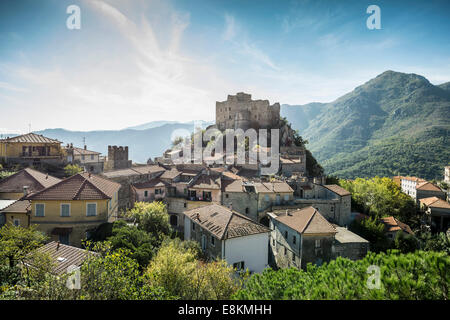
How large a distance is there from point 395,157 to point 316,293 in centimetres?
13837

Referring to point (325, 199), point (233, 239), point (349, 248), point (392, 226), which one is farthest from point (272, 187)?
point (392, 226)

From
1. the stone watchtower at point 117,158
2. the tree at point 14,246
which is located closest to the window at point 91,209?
the tree at point 14,246

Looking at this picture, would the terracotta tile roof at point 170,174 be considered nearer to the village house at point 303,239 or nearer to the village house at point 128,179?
the village house at point 128,179

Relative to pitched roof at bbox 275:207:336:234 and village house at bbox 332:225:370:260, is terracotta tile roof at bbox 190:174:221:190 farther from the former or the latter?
village house at bbox 332:225:370:260

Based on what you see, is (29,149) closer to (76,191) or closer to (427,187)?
(76,191)

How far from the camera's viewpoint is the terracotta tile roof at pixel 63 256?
12984 mm

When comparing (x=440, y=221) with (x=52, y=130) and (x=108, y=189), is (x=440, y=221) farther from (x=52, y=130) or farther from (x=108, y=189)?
(x=52, y=130)

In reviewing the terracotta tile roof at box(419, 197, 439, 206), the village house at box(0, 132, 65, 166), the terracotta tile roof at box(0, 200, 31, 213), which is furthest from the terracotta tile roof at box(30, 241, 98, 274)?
the terracotta tile roof at box(419, 197, 439, 206)

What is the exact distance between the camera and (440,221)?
5531cm

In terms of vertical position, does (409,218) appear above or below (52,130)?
below

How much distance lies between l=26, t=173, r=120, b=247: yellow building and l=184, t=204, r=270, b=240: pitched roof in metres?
9.57

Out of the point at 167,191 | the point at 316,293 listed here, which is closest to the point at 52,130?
the point at 167,191

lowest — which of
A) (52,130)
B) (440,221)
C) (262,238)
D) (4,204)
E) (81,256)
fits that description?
(440,221)

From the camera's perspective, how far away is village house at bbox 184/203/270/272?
69.9ft
